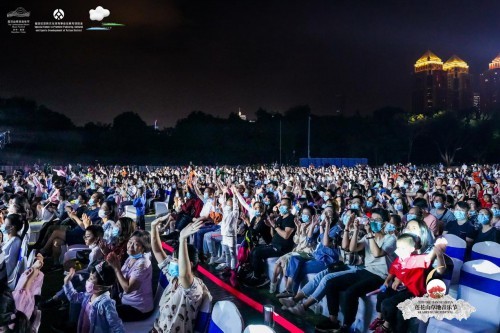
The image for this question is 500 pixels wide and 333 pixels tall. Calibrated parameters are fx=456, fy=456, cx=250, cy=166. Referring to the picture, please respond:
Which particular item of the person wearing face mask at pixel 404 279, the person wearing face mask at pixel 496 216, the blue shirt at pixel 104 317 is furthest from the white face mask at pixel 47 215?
the person wearing face mask at pixel 496 216

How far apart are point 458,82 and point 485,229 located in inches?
7675

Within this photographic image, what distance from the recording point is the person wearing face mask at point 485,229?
23.0 feet

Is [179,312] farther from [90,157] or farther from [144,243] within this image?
[90,157]

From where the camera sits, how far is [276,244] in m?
7.70

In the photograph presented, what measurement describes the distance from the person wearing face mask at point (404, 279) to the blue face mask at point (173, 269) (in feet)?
7.38

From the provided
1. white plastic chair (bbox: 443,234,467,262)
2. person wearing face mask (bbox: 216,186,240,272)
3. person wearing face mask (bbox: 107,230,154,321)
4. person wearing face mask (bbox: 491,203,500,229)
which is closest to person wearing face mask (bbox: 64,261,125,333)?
person wearing face mask (bbox: 107,230,154,321)

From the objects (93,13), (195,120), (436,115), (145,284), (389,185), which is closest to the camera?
(145,284)

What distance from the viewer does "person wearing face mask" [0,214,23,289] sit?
18.3ft

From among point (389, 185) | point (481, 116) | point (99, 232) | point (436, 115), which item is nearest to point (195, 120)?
point (436, 115)

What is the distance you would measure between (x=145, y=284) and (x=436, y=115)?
55763 mm

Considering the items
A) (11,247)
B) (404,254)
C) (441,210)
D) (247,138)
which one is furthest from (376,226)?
(247,138)

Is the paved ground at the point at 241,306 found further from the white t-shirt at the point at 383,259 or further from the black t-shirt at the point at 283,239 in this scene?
the white t-shirt at the point at 383,259

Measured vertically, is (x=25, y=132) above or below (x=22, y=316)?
above

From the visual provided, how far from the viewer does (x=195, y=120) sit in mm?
60156
